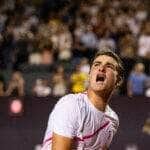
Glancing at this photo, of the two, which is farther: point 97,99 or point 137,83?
point 137,83

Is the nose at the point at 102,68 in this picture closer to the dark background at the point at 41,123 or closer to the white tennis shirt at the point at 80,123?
the white tennis shirt at the point at 80,123

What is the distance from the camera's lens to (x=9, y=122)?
9.44 m

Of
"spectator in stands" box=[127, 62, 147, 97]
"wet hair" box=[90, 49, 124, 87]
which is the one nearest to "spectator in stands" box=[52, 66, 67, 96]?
"spectator in stands" box=[127, 62, 147, 97]

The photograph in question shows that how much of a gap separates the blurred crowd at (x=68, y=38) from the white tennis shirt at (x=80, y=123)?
8135 mm

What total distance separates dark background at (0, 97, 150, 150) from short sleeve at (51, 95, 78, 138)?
552 cm

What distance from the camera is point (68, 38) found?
14.3 m

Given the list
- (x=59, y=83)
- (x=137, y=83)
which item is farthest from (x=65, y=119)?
(x=137, y=83)

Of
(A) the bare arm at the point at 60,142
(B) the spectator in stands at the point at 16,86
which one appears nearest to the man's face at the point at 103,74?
(A) the bare arm at the point at 60,142

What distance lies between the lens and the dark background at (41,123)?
30.6 feet

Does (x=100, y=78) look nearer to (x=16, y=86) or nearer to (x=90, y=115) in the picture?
(x=90, y=115)

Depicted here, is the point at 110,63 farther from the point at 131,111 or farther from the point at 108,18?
the point at 108,18

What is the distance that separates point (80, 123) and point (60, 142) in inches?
7.4

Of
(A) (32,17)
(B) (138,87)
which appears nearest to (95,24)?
(A) (32,17)

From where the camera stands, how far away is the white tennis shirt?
3652 mm
